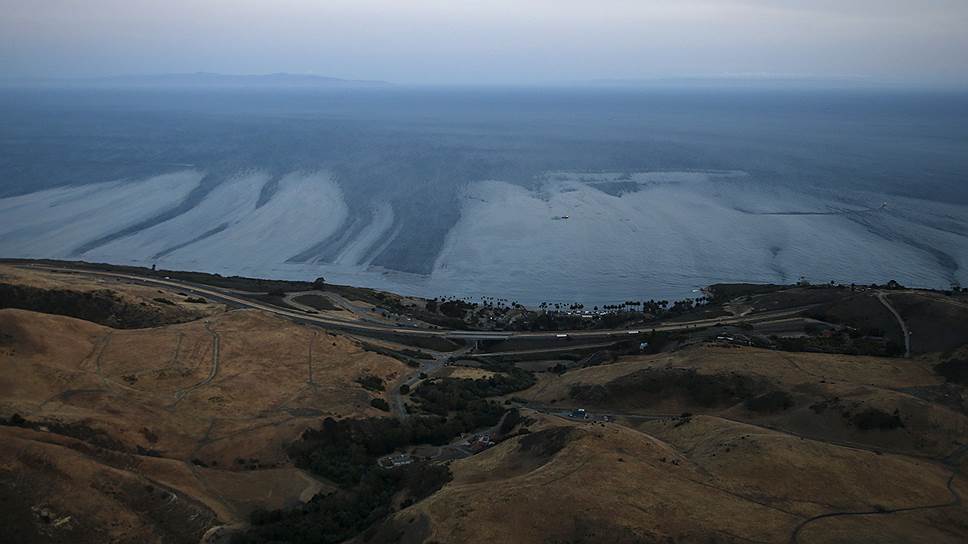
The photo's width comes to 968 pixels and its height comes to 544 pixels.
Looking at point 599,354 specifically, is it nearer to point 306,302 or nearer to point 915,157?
point 306,302

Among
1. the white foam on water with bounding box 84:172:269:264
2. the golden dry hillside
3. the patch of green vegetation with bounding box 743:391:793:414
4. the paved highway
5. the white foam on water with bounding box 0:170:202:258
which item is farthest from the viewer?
the white foam on water with bounding box 0:170:202:258

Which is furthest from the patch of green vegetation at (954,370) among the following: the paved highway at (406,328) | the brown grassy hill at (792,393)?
the paved highway at (406,328)

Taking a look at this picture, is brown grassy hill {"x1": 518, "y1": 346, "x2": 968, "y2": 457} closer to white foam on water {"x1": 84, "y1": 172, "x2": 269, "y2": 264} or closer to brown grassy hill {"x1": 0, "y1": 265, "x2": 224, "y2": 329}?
brown grassy hill {"x1": 0, "y1": 265, "x2": 224, "y2": 329}

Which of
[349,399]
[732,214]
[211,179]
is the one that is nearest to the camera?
[349,399]

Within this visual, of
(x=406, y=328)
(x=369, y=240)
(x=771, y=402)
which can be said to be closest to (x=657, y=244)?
(x=369, y=240)

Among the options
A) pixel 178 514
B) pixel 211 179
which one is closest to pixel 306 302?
pixel 178 514

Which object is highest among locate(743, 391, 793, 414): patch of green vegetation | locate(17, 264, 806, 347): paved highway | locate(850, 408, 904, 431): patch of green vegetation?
locate(850, 408, 904, 431): patch of green vegetation

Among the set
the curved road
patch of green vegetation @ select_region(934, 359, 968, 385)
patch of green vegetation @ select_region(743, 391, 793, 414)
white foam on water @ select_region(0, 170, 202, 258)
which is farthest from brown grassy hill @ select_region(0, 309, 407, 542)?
white foam on water @ select_region(0, 170, 202, 258)

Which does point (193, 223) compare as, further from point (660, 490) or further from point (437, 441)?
point (660, 490)
